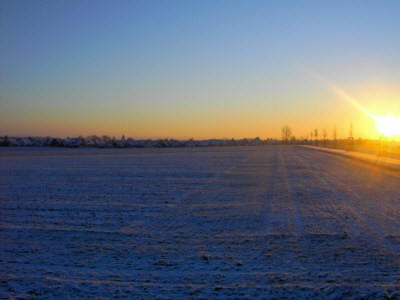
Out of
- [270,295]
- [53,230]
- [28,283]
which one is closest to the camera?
[270,295]

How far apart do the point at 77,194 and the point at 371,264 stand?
8.12 meters

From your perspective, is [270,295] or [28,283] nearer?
[270,295]

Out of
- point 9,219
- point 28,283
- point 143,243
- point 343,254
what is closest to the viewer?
point 28,283

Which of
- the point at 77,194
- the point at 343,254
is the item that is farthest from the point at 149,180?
the point at 343,254

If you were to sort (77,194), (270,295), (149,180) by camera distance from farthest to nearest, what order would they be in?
Answer: (149,180) < (77,194) < (270,295)

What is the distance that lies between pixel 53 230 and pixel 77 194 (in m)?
4.11

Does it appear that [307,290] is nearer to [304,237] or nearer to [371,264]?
[371,264]

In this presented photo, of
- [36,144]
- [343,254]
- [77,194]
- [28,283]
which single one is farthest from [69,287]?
[36,144]

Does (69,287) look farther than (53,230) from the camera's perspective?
No

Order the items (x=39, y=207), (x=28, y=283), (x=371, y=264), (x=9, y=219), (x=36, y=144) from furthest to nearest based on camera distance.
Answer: (x=36, y=144) < (x=39, y=207) < (x=9, y=219) < (x=371, y=264) < (x=28, y=283)

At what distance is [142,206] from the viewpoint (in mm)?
8430

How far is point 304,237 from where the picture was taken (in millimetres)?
5699

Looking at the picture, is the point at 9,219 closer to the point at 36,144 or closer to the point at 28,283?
the point at 28,283

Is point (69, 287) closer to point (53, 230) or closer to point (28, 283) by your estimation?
point (28, 283)
